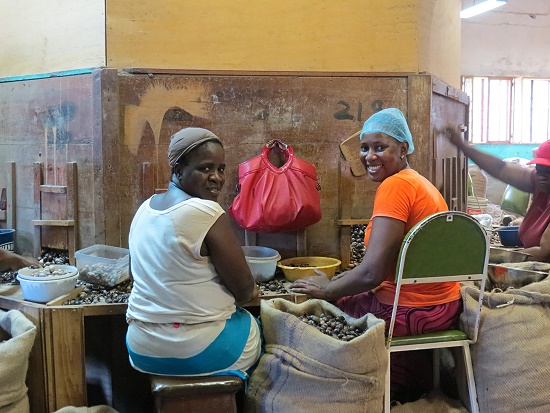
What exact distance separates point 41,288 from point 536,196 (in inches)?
111

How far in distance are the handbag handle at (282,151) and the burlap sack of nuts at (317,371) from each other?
39.7 inches

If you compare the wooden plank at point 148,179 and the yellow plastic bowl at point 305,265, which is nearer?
the yellow plastic bowl at point 305,265

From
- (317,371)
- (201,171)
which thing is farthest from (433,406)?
(201,171)

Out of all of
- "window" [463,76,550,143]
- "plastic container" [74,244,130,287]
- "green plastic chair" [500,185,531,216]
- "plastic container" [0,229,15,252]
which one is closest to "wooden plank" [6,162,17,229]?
"plastic container" [0,229,15,252]

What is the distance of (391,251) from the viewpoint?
2.36 meters

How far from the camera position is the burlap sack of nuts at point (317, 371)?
2164mm

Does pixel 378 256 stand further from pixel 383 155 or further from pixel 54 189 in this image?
pixel 54 189

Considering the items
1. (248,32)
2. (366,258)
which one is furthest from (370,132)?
(248,32)

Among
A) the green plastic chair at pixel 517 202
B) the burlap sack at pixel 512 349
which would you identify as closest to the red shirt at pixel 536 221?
the burlap sack at pixel 512 349

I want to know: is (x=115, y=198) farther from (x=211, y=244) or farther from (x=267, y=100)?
(x=211, y=244)

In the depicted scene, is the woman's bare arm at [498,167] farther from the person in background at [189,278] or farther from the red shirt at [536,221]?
the person in background at [189,278]

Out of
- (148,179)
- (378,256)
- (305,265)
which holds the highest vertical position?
(148,179)

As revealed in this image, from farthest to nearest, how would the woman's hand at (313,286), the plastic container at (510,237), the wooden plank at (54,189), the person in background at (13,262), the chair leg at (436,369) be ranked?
the plastic container at (510,237) < the wooden plank at (54,189) < the person in background at (13,262) < the chair leg at (436,369) < the woman's hand at (313,286)

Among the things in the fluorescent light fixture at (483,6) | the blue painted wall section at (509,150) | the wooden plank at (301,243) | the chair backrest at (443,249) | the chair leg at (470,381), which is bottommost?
the chair leg at (470,381)
